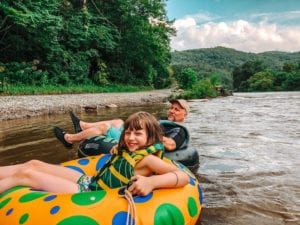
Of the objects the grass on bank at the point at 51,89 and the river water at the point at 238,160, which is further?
the grass on bank at the point at 51,89

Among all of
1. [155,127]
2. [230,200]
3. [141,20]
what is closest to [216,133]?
[230,200]

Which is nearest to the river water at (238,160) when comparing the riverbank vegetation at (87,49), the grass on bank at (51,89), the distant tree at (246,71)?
the grass on bank at (51,89)

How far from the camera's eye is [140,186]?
2186 millimetres

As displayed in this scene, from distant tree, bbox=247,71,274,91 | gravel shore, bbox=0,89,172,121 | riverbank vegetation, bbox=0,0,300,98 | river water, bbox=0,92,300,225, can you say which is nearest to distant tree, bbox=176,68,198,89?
riverbank vegetation, bbox=0,0,300,98

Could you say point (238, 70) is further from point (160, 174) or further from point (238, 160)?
point (160, 174)

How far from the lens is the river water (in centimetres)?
311

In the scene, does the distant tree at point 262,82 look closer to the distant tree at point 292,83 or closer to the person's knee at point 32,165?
the distant tree at point 292,83

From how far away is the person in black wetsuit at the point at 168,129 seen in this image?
4090mm

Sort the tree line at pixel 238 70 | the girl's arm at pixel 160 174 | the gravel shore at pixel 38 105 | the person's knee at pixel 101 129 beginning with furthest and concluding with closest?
the tree line at pixel 238 70 < the gravel shore at pixel 38 105 < the person's knee at pixel 101 129 < the girl's arm at pixel 160 174

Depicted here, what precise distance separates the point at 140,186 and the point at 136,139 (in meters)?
0.39

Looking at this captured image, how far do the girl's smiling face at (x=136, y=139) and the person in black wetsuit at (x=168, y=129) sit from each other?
1.49 metres

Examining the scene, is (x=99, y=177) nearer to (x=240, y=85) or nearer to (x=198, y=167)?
(x=198, y=167)

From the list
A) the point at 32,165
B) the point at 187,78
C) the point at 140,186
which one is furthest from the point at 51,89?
the point at 140,186

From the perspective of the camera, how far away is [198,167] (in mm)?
4664
